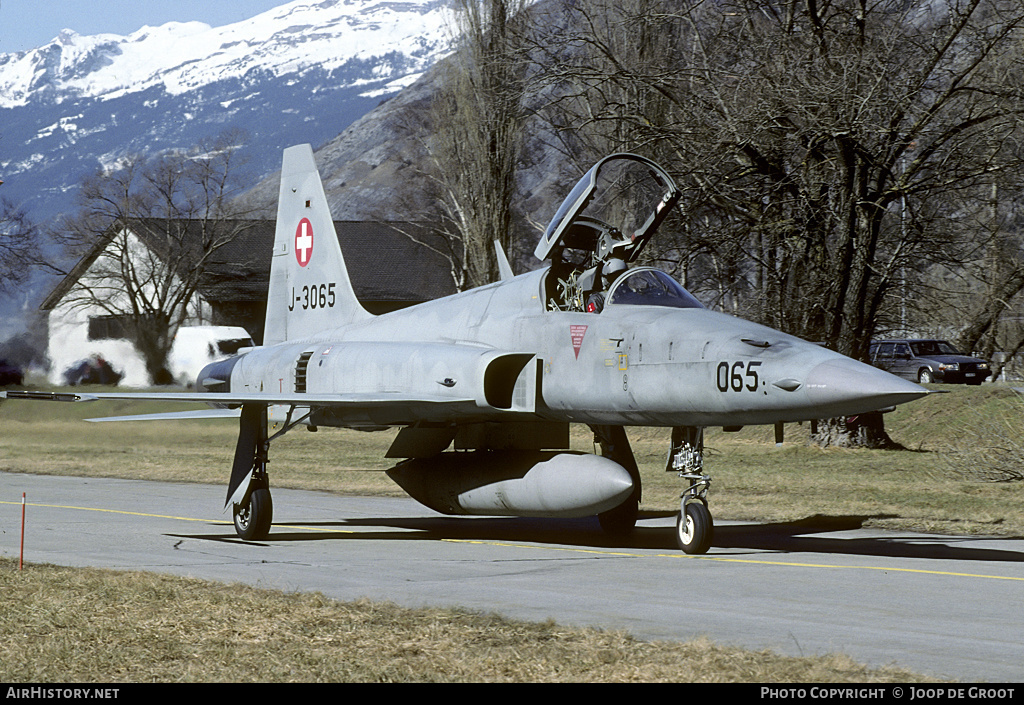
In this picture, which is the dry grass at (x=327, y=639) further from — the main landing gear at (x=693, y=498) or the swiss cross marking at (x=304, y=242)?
the swiss cross marking at (x=304, y=242)

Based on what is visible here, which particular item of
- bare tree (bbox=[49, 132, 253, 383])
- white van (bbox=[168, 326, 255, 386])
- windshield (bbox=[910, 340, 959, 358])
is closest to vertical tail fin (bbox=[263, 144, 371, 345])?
white van (bbox=[168, 326, 255, 386])

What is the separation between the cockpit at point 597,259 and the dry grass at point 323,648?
4.92 m

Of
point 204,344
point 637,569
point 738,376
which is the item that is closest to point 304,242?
point 637,569

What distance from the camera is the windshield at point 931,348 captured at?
43.3 m

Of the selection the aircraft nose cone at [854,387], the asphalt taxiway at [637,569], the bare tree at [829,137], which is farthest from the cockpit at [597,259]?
the bare tree at [829,137]

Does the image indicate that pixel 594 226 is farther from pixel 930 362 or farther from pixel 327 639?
pixel 930 362

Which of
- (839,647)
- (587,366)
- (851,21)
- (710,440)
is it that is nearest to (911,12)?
(851,21)

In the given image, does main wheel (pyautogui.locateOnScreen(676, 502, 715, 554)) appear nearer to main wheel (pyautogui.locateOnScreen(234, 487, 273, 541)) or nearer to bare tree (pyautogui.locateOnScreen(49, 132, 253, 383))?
main wheel (pyautogui.locateOnScreen(234, 487, 273, 541))

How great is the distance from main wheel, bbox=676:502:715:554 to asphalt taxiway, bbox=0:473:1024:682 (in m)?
0.14

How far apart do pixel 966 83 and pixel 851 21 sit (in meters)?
2.48

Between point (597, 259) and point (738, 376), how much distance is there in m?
2.77

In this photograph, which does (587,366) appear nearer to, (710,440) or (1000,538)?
(1000,538)

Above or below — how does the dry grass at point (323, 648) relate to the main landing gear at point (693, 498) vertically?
below

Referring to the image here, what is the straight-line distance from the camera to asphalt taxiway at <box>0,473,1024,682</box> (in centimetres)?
765
